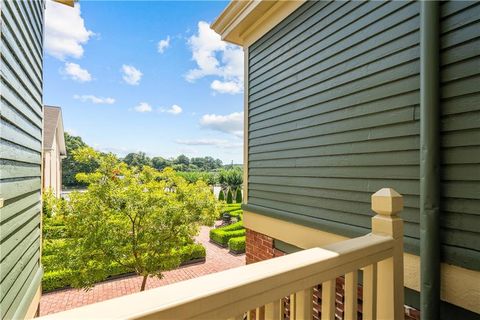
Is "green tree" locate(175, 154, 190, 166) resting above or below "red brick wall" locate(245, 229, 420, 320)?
above

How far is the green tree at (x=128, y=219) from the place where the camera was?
22.2ft

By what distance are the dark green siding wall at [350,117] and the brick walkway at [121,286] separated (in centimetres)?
698

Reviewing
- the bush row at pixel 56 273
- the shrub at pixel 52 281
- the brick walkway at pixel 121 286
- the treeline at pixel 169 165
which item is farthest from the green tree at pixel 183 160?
the shrub at pixel 52 281

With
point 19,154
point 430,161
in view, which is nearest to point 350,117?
point 430,161

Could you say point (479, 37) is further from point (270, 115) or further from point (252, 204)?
point (252, 204)

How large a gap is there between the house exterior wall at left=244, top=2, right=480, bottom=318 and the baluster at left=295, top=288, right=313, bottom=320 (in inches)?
59.0

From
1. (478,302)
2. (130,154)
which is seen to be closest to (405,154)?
(478,302)

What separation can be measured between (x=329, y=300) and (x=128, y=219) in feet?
24.1

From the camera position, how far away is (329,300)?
118 centimetres

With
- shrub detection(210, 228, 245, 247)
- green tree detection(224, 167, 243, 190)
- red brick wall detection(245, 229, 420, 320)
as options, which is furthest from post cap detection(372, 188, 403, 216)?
green tree detection(224, 167, 243, 190)

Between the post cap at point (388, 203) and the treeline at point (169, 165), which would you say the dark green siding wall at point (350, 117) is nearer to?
the post cap at point (388, 203)

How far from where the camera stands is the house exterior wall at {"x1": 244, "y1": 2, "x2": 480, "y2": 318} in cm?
191

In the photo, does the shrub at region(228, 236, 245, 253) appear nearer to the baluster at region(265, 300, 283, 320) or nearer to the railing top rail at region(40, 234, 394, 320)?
the railing top rail at region(40, 234, 394, 320)

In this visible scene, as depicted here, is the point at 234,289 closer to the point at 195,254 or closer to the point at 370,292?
the point at 370,292
